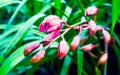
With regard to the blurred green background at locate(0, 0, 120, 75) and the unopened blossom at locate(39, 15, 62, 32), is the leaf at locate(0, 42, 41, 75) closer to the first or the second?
the blurred green background at locate(0, 0, 120, 75)

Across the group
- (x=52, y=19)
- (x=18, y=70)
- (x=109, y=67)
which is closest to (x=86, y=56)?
(x=109, y=67)

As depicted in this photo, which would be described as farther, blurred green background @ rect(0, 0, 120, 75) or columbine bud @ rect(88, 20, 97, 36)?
blurred green background @ rect(0, 0, 120, 75)

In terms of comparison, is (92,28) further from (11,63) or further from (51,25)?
(11,63)

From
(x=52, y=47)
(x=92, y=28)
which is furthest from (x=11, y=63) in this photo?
(x=92, y=28)

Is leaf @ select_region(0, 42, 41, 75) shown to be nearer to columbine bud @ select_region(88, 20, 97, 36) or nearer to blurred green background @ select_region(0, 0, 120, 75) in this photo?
blurred green background @ select_region(0, 0, 120, 75)

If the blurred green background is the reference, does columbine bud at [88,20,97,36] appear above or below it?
above

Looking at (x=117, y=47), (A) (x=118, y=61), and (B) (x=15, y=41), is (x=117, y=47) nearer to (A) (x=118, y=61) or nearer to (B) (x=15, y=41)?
(A) (x=118, y=61)

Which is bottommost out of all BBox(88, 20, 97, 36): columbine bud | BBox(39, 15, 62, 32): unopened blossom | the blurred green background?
the blurred green background

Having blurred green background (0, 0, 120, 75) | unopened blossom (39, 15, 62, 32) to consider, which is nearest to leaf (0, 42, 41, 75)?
blurred green background (0, 0, 120, 75)

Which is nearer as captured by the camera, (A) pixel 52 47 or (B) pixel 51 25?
(B) pixel 51 25
